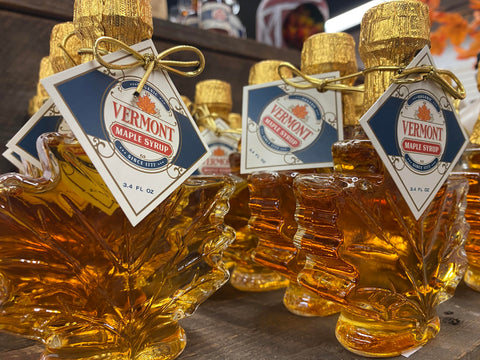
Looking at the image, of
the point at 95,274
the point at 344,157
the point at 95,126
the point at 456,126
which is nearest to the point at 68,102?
the point at 95,126

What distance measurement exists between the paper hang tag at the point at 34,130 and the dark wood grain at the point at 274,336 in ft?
0.62

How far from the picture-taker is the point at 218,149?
2.27 ft

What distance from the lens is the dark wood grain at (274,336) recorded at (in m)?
0.37

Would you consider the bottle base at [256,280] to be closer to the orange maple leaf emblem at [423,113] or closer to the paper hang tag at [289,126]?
the paper hang tag at [289,126]

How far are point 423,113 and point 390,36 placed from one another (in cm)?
8

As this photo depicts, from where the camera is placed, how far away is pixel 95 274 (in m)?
0.34

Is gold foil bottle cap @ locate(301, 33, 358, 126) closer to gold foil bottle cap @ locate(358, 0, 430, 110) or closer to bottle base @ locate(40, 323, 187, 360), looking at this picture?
gold foil bottle cap @ locate(358, 0, 430, 110)

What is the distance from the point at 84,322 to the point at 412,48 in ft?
1.26

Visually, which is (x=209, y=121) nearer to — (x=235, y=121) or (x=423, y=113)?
(x=235, y=121)

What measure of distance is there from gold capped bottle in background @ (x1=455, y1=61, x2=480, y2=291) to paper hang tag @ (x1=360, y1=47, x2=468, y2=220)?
5.0 inches

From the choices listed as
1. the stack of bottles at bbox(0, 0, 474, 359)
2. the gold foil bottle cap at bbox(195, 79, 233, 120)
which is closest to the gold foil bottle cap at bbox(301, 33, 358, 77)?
the stack of bottles at bbox(0, 0, 474, 359)

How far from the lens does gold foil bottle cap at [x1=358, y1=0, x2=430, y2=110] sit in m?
0.37

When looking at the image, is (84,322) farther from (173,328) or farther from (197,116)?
(197,116)

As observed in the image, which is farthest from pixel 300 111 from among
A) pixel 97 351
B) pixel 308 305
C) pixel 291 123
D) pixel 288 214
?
pixel 97 351
